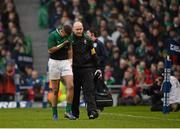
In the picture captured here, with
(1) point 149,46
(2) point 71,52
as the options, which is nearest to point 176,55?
(2) point 71,52

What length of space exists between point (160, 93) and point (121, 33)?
8320mm

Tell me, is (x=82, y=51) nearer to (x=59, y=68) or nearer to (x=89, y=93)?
(x=59, y=68)

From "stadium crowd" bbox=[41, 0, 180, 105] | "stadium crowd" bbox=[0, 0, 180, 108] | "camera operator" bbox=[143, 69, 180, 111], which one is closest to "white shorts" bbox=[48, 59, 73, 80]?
"camera operator" bbox=[143, 69, 180, 111]

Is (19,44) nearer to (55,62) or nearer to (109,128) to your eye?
(55,62)

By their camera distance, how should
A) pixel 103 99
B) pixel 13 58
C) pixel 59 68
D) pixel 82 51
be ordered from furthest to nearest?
pixel 13 58 → pixel 103 99 → pixel 59 68 → pixel 82 51

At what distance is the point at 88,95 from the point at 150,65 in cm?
1149

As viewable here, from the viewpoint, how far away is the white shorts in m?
21.3

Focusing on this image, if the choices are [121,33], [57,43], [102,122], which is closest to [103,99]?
[57,43]

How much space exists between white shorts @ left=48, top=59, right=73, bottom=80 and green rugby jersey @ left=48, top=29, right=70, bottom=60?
104 mm

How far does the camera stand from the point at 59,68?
21375 millimetres

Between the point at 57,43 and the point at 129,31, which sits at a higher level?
the point at 129,31

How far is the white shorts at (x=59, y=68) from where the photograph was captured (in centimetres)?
2134

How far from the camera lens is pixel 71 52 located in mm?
21344

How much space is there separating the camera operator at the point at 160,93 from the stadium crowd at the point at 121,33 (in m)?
4.32
